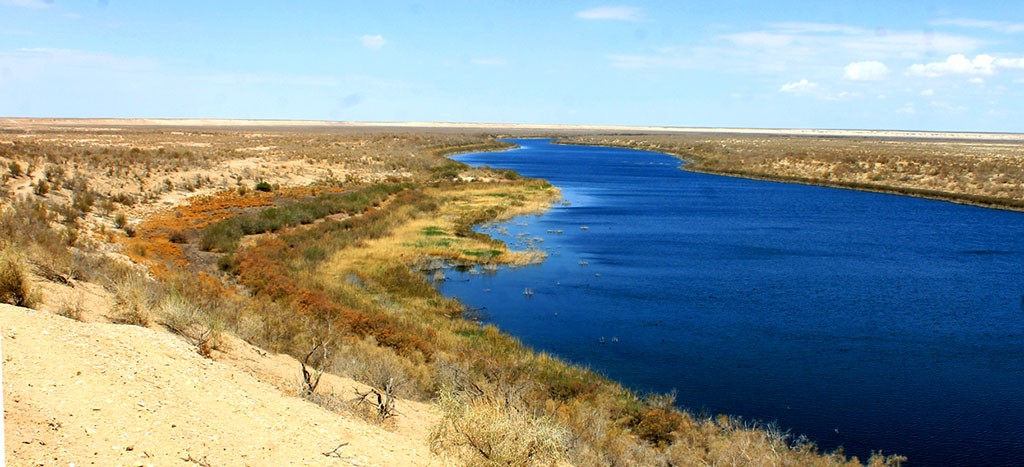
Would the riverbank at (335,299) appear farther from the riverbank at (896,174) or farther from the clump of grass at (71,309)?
the riverbank at (896,174)

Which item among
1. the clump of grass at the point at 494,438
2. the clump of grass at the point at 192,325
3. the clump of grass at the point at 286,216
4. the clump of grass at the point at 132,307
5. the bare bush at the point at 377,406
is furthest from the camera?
the clump of grass at the point at 286,216

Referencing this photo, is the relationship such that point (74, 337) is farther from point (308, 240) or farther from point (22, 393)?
point (308, 240)

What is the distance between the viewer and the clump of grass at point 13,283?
9.44 m

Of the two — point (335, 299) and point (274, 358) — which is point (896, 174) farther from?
point (274, 358)

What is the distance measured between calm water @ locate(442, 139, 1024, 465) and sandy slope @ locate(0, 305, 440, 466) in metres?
8.36

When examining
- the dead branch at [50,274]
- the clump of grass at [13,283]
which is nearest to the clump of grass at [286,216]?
the dead branch at [50,274]

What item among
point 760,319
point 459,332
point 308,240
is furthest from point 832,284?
point 308,240

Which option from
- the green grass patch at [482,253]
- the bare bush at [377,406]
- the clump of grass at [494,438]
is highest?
the clump of grass at [494,438]

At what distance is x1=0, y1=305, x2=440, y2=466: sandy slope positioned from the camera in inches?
231

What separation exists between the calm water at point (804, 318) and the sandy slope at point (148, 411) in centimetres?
836

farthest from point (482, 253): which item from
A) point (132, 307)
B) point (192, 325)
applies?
point (132, 307)

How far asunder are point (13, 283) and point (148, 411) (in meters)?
4.45

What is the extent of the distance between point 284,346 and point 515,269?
1420cm

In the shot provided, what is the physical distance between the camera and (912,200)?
51.3 meters
